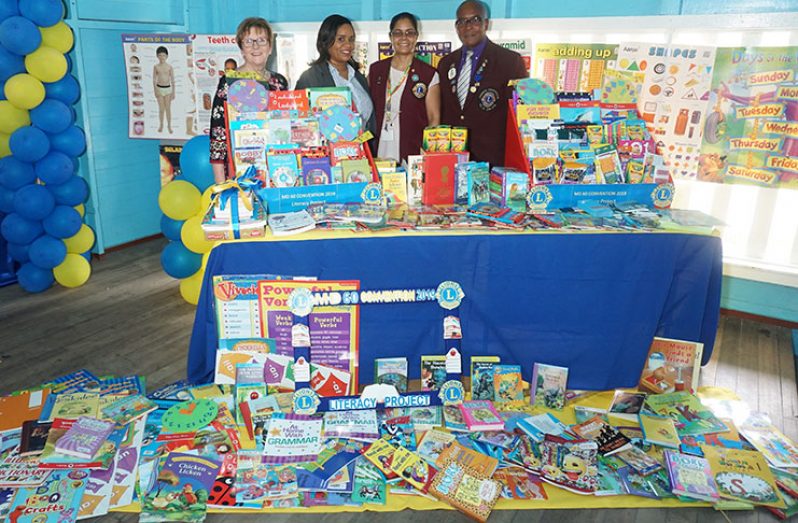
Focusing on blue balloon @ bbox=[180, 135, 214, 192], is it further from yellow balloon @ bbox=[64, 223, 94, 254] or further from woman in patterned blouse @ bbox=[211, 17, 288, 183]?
yellow balloon @ bbox=[64, 223, 94, 254]

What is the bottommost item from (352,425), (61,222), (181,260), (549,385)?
(352,425)

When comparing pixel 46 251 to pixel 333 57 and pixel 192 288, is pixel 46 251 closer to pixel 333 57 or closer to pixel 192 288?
pixel 192 288

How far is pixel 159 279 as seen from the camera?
4.76m

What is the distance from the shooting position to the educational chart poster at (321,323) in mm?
2732

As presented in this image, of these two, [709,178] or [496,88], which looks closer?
[496,88]

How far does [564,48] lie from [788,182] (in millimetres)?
1707

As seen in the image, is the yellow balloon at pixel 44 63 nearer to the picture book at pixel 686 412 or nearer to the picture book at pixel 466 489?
the picture book at pixel 466 489

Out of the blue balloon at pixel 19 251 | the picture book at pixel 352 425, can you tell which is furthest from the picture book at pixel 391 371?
the blue balloon at pixel 19 251

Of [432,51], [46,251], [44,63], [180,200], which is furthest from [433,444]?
[44,63]

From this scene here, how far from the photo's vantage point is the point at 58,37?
4.15 meters

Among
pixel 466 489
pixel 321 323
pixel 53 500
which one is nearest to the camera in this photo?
pixel 53 500

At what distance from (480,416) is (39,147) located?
11.2 feet

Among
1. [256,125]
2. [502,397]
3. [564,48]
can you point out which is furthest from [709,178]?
[256,125]

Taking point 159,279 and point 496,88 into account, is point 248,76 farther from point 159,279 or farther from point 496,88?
point 159,279
